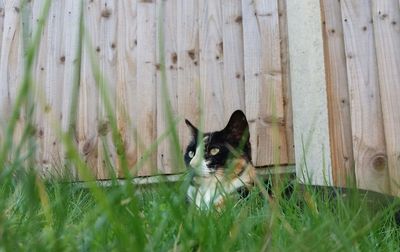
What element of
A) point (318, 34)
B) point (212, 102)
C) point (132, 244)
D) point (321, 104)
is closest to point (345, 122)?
point (321, 104)

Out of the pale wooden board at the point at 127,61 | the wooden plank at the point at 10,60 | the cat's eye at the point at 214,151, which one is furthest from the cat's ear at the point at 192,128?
the wooden plank at the point at 10,60

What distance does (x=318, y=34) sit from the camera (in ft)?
8.78

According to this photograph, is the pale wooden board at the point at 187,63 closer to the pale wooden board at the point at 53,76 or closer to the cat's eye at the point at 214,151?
the cat's eye at the point at 214,151

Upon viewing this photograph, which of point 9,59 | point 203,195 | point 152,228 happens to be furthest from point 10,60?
point 152,228

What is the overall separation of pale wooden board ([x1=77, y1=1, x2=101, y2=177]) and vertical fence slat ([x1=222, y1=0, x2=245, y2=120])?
0.82 meters

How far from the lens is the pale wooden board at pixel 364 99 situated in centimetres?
240

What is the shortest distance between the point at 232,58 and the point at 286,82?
1.13 ft

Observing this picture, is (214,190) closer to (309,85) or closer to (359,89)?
(359,89)

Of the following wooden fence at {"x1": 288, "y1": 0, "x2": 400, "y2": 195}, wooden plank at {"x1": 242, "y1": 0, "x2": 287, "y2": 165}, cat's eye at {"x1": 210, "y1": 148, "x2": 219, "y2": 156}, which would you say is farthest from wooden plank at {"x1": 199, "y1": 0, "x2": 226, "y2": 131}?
wooden fence at {"x1": 288, "y1": 0, "x2": 400, "y2": 195}

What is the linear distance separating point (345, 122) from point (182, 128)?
1.02 m

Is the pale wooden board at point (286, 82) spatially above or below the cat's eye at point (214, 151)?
above

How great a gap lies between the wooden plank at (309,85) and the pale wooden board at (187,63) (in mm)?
582

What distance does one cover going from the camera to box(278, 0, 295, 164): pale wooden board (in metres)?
2.89

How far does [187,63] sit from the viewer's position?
127 inches
